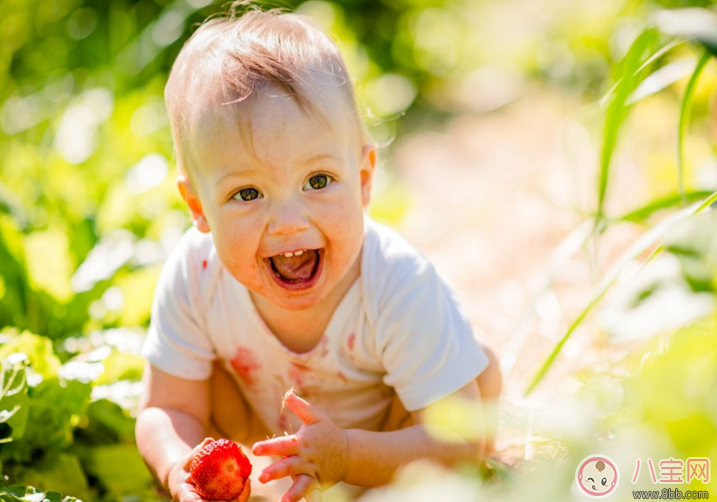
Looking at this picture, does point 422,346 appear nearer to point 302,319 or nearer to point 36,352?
point 302,319

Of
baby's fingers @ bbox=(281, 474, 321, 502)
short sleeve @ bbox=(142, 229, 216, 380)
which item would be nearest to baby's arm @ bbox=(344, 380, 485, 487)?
baby's fingers @ bbox=(281, 474, 321, 502)

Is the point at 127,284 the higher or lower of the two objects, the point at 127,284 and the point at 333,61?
the lower

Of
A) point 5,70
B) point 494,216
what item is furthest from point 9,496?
point 5,70

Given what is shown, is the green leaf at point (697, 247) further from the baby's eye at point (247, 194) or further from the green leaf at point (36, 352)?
the green leaf at point (36, 352)

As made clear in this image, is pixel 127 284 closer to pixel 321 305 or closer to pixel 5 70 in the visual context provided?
pixel 321 305

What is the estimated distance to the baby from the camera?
165 centimetres

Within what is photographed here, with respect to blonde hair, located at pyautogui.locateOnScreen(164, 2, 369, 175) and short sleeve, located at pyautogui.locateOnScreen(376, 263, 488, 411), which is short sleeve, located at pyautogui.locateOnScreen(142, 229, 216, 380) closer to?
blonde hair, located at pyautogui.locateOnScreen(164, 2, 369, 175)

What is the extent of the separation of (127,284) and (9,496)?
2.90 ft

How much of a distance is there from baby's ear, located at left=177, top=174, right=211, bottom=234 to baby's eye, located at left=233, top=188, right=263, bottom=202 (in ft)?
0.54

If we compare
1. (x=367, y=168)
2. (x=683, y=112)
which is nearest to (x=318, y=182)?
(x=367, y=168)

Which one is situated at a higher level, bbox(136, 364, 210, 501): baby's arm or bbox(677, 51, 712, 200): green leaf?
bbox(677, 51, 712, 200): green leaf

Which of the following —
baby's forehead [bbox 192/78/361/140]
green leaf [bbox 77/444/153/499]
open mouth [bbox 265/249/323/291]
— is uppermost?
baby's forehead [bbox 192/78/361/140]

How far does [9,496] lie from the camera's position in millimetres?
1716

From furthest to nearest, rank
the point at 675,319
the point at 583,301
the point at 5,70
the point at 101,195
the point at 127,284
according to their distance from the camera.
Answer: the point at 5,70, the point at 101,195, the point at 583,301, the point at 127,284, the point at 675,319
